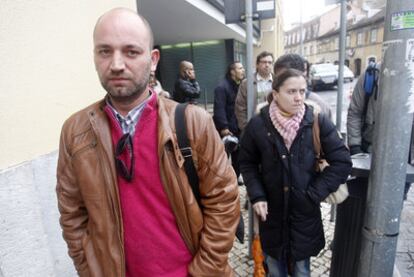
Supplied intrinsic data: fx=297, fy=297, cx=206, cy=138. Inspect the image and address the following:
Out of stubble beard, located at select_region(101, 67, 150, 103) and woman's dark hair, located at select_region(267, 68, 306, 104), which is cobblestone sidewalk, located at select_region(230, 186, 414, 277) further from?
stubble beard, located at select_region(101, 67, 150, 103)

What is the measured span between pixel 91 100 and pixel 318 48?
60.6m

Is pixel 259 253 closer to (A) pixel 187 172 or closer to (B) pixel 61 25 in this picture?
(A) pixel 187 172

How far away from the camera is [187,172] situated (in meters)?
1.33

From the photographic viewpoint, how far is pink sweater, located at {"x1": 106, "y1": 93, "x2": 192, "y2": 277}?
1304 millimetres

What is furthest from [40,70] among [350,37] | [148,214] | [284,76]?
[350,37]

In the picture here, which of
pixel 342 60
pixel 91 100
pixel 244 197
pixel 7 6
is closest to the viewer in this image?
pixel 7 6

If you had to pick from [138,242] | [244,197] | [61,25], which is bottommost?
[244,197]

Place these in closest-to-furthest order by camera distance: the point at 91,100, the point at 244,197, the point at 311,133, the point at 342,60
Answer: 1. the point at 311,133
2. the point at 91,100
3. the point at 342,60
4. the point at 244,197

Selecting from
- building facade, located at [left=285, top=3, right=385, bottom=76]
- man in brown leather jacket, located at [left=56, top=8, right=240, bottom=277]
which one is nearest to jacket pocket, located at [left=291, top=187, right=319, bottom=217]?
man in brown leather jacket, located at [left=56, top=8, right=240, bottom=277]

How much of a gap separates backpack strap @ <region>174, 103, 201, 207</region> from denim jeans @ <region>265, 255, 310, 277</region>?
126cm

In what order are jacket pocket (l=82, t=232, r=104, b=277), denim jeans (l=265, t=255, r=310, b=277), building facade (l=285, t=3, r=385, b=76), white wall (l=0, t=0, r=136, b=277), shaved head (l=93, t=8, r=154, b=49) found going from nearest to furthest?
shaved head (l=93, t=8, r=154, b=49)
jacket pocket (l=82, t=232, r=104, b=277)
white wall (l=0, t=0, r=136, b=277)
denim jeans (l=265, t=255, r=310, b=277)
building facade (l=285, t=3, r=385, b=76)

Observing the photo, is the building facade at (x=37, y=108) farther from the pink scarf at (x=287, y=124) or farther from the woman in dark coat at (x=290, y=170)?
the pink scarf at (x=287, y=124)

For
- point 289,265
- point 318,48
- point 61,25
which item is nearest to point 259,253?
point 289,265

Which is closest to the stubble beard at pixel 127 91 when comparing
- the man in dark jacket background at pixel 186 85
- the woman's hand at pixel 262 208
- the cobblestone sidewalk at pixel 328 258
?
the woman's hand at pixel 262 208
